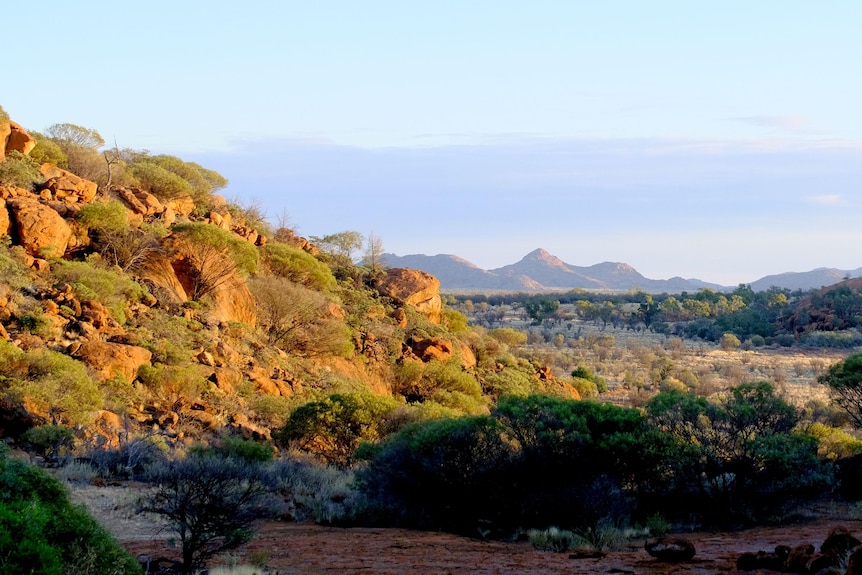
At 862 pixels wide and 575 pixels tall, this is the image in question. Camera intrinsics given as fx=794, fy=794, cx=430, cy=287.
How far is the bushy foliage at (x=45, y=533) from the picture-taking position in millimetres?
5703

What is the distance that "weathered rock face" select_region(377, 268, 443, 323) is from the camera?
3762 cm

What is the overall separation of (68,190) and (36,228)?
12.3 feet

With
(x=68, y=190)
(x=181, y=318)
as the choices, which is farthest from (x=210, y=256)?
(x=68, y=190)

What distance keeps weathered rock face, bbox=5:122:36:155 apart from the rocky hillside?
4 cm

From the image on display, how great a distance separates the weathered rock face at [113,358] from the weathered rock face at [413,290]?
17086mm

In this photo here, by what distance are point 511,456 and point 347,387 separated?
48.6ft

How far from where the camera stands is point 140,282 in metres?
26.9

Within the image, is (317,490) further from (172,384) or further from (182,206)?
(182,206)

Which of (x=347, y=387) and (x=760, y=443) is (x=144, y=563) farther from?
(x=347, y=387)

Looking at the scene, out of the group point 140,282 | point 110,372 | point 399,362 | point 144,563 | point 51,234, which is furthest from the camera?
point 399,362

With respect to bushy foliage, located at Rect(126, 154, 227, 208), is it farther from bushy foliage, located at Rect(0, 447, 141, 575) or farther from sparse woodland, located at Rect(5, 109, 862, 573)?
bushy foliage, located at Rect(0, 447, 141, 575)

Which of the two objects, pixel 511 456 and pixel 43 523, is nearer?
pixel 43 523

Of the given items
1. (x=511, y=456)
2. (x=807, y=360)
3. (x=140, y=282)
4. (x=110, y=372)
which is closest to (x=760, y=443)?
(x=511, y=456)

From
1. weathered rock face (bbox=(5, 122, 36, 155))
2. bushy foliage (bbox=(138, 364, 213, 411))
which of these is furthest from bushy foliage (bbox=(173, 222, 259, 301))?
bushy foliage (bbox=(138, 364, 213, 411))
